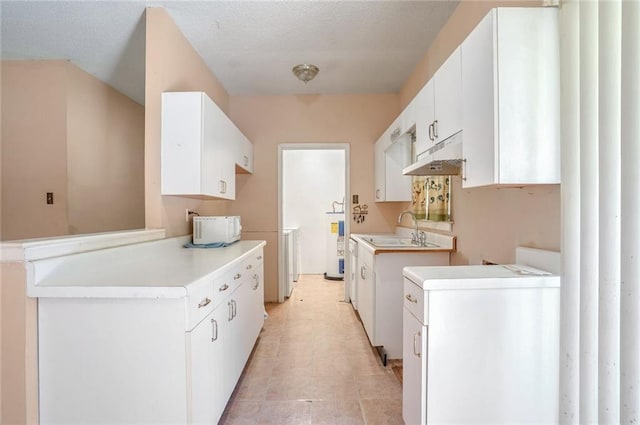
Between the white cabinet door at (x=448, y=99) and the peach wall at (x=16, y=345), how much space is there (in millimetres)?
1969

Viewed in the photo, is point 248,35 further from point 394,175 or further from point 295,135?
point 394,175

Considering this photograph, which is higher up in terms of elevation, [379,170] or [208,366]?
[379,170]

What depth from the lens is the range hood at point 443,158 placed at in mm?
1465

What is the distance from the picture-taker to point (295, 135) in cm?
364

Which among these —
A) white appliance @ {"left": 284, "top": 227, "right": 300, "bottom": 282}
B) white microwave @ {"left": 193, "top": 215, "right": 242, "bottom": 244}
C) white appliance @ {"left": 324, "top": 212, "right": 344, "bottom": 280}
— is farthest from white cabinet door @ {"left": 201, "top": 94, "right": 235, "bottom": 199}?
white appliance @ {"left": 324, "top": 212, "right": 344, "bottom": 280}

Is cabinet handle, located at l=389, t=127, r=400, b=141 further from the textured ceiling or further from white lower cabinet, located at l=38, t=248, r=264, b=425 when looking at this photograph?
white lower cabinet, located at l=38, t=248, r=264, b=425

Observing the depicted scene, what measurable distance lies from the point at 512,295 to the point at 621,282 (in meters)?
0.32

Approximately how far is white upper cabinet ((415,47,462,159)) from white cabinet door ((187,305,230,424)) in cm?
152

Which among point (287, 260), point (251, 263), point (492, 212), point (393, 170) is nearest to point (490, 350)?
point (492, 212)

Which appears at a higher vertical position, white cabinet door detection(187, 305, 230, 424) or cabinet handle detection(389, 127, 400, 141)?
cabinet handle detection(389, 127, 400, 141)

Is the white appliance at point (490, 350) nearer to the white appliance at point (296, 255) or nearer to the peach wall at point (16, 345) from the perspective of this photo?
the peach wall at point (16, 345)

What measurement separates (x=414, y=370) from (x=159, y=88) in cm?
233

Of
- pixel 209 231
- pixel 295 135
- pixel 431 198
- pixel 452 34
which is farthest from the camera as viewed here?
pixel 295 135

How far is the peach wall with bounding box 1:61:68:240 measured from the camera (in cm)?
272
